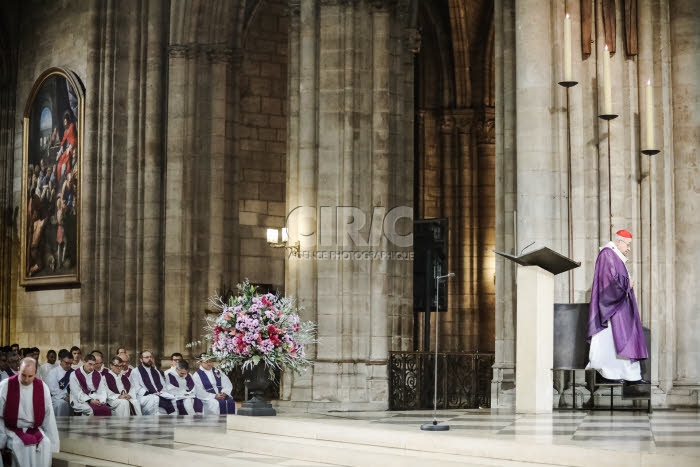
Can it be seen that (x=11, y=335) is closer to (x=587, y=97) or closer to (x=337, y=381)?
(x=337, y=381)

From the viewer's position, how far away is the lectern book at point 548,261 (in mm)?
11906

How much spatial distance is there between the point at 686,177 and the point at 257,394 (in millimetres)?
5455

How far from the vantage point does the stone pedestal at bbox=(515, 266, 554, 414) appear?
1209 centimetres

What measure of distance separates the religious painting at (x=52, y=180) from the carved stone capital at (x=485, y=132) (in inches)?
350

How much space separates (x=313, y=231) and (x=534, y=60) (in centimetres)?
543

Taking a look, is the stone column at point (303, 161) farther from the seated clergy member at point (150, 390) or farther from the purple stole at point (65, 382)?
the purple stole at point (65, 382)

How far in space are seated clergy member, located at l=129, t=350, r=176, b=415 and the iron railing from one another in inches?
133

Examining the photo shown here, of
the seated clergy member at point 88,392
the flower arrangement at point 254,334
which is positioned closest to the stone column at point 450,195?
the seated clergy member at point 88,392

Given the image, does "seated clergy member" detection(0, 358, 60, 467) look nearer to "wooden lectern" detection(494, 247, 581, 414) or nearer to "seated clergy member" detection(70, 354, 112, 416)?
"wooden lectern" detection(494, 247, 581, 414)

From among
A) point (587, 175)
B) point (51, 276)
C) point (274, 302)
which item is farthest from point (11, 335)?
point (587, 175)

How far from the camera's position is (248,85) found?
23.9 meters

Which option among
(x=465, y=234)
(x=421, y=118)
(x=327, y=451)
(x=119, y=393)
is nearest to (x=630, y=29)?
(x=327, y=451)

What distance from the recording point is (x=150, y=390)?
59.6 ft

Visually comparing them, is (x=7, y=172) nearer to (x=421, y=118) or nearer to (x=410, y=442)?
(x=421, y=118)
